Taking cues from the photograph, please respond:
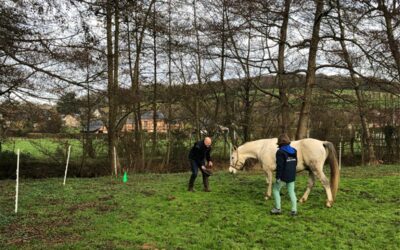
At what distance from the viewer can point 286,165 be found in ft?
26.7

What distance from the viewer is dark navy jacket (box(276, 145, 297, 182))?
8.09m

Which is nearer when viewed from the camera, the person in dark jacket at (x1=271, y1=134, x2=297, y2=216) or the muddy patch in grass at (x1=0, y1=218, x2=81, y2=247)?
the muddy patch in grass at (x1=0, y1=218, x2=81, y2=247)

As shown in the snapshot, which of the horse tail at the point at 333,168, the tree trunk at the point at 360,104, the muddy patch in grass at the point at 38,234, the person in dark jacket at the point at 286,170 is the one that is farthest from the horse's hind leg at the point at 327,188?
the tree trunk at the point at 360,104

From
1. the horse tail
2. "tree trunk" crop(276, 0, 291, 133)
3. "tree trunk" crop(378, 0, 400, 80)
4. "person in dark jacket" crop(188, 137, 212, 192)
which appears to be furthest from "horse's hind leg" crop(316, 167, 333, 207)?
"tree trunk" crop(276, 0, 291, 133)

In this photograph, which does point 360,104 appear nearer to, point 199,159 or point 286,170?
point 199,159

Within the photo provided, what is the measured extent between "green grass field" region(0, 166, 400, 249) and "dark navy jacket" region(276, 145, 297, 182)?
795 millimetres

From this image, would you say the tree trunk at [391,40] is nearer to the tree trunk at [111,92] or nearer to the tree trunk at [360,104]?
the tree trunk at [360,104]

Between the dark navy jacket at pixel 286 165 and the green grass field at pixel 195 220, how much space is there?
80 centimetres

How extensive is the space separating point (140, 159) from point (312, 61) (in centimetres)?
1023

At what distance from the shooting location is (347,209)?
8.59 meters

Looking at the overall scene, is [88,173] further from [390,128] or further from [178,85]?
[390,128]

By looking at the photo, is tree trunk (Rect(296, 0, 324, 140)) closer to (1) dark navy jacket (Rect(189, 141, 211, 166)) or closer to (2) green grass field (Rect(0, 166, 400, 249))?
(2) green grass field (Rect(0, 166, 400, 249))

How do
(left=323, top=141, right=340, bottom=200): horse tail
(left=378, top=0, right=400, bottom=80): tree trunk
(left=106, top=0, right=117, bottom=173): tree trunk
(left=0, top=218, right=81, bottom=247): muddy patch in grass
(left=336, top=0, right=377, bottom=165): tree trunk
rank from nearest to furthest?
(left=0, top=218, right=81, bottom=247): muddy patch in grass, (left=323, top=141, right=340, bottom=200): horse tail, (left=378, top=0, right=400, bottom=80): tree trunk, (left=336, top=0, right=377, bottom=165): tree trunk, (left=106, top=0, right=117, bottom=173): tree trunk

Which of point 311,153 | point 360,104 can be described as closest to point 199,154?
point 311,153
